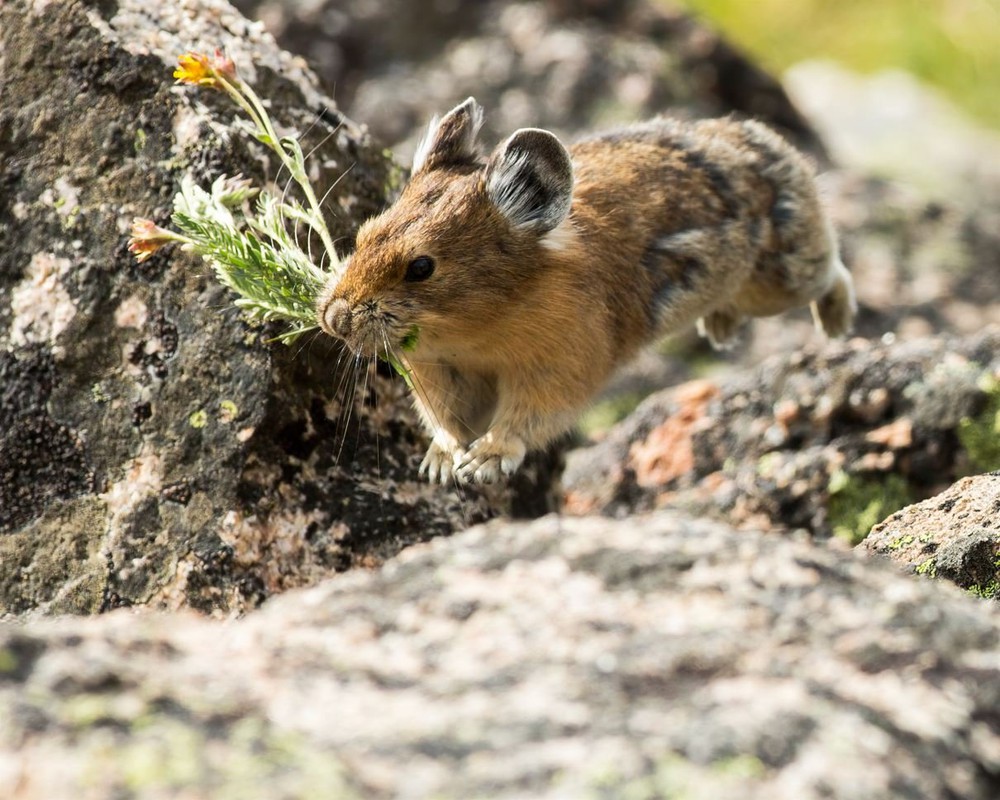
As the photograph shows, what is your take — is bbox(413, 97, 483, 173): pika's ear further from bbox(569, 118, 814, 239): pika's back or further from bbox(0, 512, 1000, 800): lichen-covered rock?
bbox(0, 512, 1000, 800): lichen-covered rock

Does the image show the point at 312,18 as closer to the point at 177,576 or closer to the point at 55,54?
the point at 55,54

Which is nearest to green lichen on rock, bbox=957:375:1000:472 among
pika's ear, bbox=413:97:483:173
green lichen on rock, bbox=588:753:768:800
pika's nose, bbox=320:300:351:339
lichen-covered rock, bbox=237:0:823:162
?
pika's ear, bbox=413:97:483:173

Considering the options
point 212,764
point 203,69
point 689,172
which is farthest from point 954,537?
point 203,69

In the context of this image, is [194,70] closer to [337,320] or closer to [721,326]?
[337,320]

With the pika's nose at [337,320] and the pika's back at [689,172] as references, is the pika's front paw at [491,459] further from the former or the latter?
the pika's back at [689,172]

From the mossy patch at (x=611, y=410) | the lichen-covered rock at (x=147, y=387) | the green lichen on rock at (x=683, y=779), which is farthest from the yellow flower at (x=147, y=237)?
the mossy patch at (x=611, y=410)

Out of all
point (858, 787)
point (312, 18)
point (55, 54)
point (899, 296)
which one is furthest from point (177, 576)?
point (312, 18)
